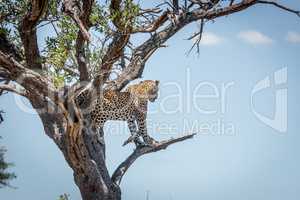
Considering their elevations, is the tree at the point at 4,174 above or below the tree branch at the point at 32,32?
below

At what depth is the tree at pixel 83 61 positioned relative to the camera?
288 inches

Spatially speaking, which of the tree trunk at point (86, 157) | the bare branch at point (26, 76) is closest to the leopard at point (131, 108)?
the tree trunk at point (86, 157)

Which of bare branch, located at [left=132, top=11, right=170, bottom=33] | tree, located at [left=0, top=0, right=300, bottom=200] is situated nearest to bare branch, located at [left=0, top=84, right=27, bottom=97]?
tree, located at [left=0, top=0, right=300, bottom=200]

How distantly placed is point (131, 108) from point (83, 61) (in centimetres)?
158

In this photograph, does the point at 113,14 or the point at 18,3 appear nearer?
the point at 113,14

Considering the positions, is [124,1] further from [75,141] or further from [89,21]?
[75,141]

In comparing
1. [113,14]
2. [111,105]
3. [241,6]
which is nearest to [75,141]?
[111,105]

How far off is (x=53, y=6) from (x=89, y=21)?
145 cm

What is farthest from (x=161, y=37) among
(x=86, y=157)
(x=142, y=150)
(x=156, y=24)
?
(x=86, y=157)

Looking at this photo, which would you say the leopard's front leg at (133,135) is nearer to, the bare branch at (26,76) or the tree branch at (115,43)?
the tree branch at (115,43)

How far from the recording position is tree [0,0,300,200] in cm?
732

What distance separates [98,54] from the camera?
837 centimetres

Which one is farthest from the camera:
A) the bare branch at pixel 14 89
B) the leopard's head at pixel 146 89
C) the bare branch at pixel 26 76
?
the leopard's head at pixel 146 89

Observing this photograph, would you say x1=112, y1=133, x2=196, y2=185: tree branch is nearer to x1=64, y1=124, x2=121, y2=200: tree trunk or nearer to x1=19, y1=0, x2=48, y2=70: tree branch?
x1=64, y1=124, x2=121, y2=200: tree trunk
